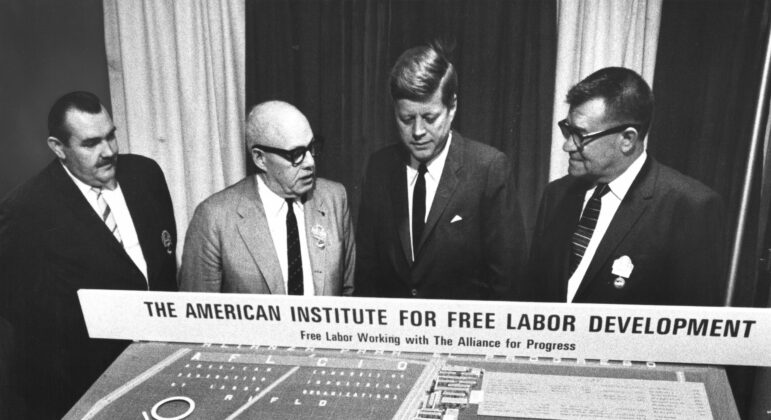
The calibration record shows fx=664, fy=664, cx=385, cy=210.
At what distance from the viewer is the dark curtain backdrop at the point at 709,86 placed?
178 cm

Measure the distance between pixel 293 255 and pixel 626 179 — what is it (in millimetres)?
1030

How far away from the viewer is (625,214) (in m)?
1.89

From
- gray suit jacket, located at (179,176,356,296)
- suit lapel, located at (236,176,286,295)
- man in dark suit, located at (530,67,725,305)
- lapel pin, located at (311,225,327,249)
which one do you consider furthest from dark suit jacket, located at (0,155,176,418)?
man in dark suit, located at (530,67,725,305)

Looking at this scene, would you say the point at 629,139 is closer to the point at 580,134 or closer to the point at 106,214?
the point at 580,134

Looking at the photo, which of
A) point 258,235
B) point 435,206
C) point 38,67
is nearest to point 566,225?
point 435,206

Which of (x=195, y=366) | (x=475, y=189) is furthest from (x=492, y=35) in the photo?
(x=195, y=366)

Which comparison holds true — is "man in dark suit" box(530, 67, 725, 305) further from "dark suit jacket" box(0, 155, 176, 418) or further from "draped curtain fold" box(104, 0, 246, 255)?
"dark suit jacket" box(0, 155, 176, 418)

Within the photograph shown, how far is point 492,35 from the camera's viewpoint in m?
1.86

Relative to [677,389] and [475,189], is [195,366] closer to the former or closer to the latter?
[475,189]

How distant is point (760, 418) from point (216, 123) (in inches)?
75.4

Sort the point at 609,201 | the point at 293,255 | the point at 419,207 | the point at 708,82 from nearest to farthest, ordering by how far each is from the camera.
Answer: the point at 708,82 → the point at 609,201 → the point at 419,207 → the point at 293,255

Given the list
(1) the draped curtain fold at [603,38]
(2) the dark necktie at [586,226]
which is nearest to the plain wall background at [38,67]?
(1) the draped curtain fold at [603,38]

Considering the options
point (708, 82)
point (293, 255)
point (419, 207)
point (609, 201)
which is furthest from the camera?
point (293, 255)

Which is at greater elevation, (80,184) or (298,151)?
(298,151)
